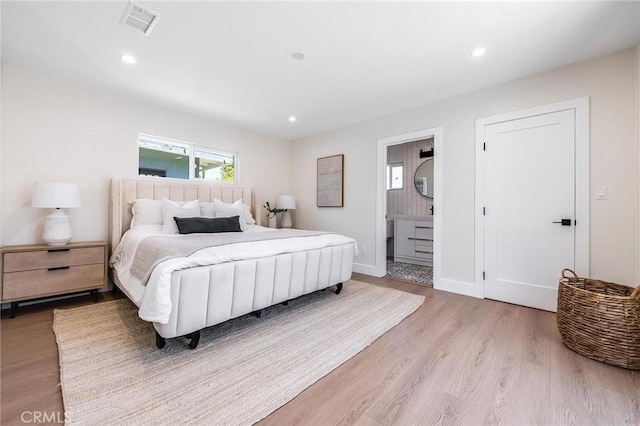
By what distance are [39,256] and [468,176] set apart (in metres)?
4.64

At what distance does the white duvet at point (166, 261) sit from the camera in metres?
1.61

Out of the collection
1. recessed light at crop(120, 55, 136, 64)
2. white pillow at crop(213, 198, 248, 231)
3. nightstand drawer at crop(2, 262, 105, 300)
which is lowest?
nightstand drawer at crop(2, 262, 105, 300)

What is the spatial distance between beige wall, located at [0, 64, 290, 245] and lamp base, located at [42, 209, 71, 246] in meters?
0.29

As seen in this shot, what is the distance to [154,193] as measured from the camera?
347 centimetres

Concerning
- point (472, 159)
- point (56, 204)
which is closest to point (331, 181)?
point (472, 159)

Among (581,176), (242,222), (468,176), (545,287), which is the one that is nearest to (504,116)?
(468,176)

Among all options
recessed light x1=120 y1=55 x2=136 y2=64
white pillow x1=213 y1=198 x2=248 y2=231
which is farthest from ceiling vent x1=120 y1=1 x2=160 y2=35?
white pillow x1=213 y1=198 x2=248 y2=231

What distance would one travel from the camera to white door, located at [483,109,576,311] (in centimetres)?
249

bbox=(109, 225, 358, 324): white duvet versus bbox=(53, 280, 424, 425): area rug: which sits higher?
bbox=(109, 225, 358, 324): white duvet

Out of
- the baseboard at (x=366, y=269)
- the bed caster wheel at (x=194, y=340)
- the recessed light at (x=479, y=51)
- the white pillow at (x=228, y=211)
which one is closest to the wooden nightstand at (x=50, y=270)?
the white pillow at (x=228, y=211)

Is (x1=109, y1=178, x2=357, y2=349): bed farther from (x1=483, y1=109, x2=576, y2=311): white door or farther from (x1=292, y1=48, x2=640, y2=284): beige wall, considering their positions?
(x1=483, y1=109, x2=576, y2=311): white door

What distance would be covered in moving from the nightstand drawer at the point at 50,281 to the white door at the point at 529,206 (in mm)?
4379

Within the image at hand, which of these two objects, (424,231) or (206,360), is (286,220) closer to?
(424,231)

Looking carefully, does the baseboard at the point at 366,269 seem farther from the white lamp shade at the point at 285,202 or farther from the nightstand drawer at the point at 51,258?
the nightstand drawer at the point at 51,258
